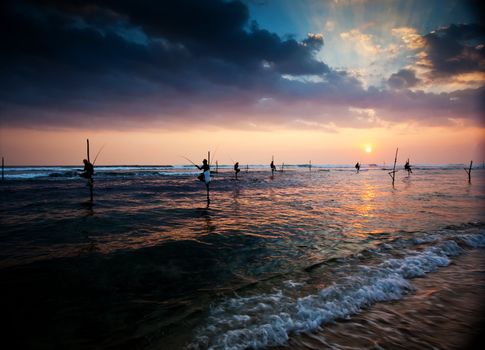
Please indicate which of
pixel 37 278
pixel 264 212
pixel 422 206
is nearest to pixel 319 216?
pixel 264 212

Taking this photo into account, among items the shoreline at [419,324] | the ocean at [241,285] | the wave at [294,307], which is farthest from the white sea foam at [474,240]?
the shoreline at [419,324]

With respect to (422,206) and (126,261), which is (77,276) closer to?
(126,261)

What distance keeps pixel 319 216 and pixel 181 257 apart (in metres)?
9.11

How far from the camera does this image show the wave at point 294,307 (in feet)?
13.5

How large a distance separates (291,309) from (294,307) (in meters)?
0.10

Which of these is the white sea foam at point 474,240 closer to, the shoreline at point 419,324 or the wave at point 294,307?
the wave at point 294,307

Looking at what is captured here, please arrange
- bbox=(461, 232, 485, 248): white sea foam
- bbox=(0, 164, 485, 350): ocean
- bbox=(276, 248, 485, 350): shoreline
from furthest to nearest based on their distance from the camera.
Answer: bbox=(461, 232, 485, 248): white sea foam
bbox=(0, 164, 485, 350): ocean
bbox=(276, 248, 485, 350): shoreline

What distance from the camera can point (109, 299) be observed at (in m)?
5.43

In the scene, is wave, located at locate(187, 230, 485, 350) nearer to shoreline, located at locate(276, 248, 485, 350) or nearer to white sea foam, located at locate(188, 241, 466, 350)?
white sea foam, located at locate(188, 241, 466, 350)

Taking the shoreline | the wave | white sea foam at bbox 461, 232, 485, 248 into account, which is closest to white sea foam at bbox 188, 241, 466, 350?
the wave

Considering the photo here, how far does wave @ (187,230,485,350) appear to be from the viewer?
4125mm

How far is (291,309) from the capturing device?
491 cm

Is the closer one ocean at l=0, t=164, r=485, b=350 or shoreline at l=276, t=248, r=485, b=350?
shoreline at l=276, t=248, r=485, b=350

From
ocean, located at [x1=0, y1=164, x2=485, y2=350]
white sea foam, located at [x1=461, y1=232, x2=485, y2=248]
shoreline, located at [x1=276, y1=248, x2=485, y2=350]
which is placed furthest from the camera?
white sea foam, located at [x1=461, y1=232, x2=485, y2=248]
